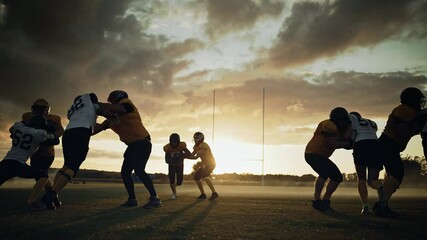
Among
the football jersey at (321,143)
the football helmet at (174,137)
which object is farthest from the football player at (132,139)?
the football helmet at (174,137)

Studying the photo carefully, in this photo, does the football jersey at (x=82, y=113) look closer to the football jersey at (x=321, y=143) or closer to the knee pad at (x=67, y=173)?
the knee pad at (x=67, y=173)

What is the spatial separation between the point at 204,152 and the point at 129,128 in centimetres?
461

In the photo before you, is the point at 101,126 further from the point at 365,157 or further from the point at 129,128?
the point at 365,157

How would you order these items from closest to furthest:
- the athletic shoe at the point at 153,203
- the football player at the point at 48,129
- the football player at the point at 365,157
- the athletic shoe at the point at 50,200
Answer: the athletic shoe at the point at 50,200 → the football player at the point at 365,157 → the football player at the point at 48,129 → the athletic shoe at the point at 153,203

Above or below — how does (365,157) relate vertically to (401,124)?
below

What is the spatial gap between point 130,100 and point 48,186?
2.67 metres

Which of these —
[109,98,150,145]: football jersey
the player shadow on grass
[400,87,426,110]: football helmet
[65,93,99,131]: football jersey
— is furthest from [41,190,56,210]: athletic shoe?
[400,87,426,110]: football helmet

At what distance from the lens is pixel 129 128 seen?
24.3ft

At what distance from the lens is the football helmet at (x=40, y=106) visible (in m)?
7.44

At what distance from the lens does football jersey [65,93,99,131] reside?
6.70m

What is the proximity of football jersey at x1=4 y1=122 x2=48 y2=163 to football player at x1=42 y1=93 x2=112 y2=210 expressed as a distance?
21.2 inches

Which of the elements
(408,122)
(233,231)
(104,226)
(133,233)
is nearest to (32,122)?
(104,226)

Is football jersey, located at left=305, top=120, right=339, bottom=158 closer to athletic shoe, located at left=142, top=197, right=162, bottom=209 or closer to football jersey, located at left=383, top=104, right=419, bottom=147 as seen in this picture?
football jersey, located at left=383, top=104, right=419, bottom=147

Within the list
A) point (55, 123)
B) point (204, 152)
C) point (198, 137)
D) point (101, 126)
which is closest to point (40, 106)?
point (55, 123)
